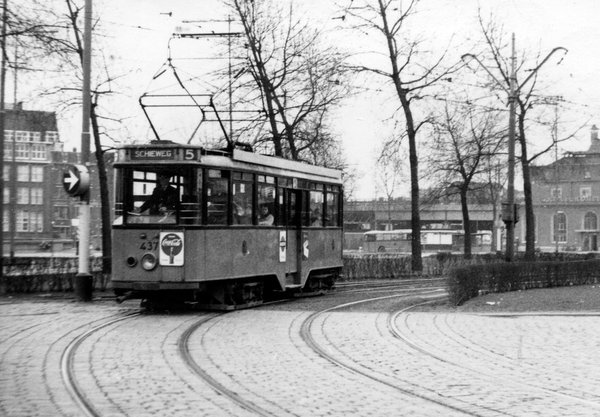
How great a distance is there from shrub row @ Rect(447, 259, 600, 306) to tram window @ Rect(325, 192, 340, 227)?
13.3 ft

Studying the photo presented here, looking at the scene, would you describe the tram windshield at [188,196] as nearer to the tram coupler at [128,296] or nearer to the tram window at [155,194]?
the tram window at [155,194]

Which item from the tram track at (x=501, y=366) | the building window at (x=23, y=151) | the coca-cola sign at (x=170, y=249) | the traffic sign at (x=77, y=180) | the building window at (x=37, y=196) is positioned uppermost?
the building window at (x=23, y=151)

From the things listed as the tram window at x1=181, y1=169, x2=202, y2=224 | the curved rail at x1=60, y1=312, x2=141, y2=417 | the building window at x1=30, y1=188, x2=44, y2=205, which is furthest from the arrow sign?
the building window at x1=30, y1=188, x2=44, y2=205

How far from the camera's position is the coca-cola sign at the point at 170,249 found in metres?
16.9

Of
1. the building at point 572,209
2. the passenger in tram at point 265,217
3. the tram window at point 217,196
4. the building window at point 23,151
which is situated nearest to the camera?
the tram window at point 217,196

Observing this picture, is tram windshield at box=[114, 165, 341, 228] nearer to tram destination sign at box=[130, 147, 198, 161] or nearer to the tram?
the tram

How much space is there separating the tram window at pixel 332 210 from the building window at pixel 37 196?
152ft

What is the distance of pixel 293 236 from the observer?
21.4 metres

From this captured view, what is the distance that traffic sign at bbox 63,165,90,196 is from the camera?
19.4m

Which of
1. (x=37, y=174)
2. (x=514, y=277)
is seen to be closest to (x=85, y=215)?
(x=514, y=277)

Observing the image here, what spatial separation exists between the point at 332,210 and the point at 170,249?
310 inches

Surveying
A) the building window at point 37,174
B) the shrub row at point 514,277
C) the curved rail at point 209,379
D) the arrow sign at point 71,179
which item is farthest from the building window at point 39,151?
the curved rail at point 209,379

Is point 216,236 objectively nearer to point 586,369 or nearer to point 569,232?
point 586,369

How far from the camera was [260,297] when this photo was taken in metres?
20.0
